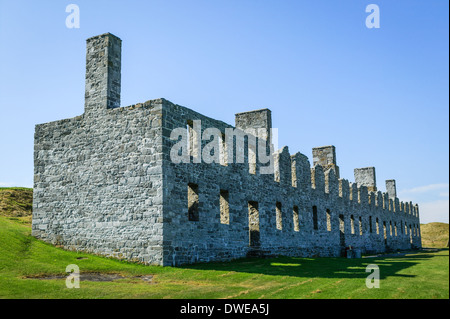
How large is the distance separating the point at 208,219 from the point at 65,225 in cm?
562

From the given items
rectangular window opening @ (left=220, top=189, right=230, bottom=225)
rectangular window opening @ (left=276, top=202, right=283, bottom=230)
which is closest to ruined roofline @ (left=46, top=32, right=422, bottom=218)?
rectangular window opening @ (left=220, top=189, right=230, bottom=225)

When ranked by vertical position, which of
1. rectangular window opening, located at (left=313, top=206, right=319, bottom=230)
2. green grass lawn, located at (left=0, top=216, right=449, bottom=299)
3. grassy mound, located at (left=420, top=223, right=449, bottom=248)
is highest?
rectangular window opening, located at (left=313, top=206, right=319, bottom=230)

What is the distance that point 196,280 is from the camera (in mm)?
12234

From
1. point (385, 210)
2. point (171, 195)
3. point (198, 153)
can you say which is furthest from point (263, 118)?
point (385, 210)

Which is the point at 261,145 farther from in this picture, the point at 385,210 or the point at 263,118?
the point at 385,210

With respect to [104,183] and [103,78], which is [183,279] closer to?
[104,183]

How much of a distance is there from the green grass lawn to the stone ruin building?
86 centimetres

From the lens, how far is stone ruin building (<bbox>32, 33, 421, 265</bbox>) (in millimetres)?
15164

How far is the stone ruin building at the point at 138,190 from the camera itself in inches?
597

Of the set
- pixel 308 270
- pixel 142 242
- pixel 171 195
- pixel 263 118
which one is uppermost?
pixel 263 118

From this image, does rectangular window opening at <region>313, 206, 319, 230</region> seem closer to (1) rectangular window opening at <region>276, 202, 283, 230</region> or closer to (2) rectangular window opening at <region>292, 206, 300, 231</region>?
(2) rectangular window opening at <region>292, 206, 300, 231</region>

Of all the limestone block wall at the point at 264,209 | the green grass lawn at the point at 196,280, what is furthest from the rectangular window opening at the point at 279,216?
the green grass lawn at the point at 196,280

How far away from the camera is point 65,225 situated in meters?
17.1

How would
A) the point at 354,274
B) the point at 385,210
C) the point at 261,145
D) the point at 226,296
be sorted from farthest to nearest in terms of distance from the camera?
the point at 385,210 < the point at 261,145 < the point at 354,274 < the point at 226,296
